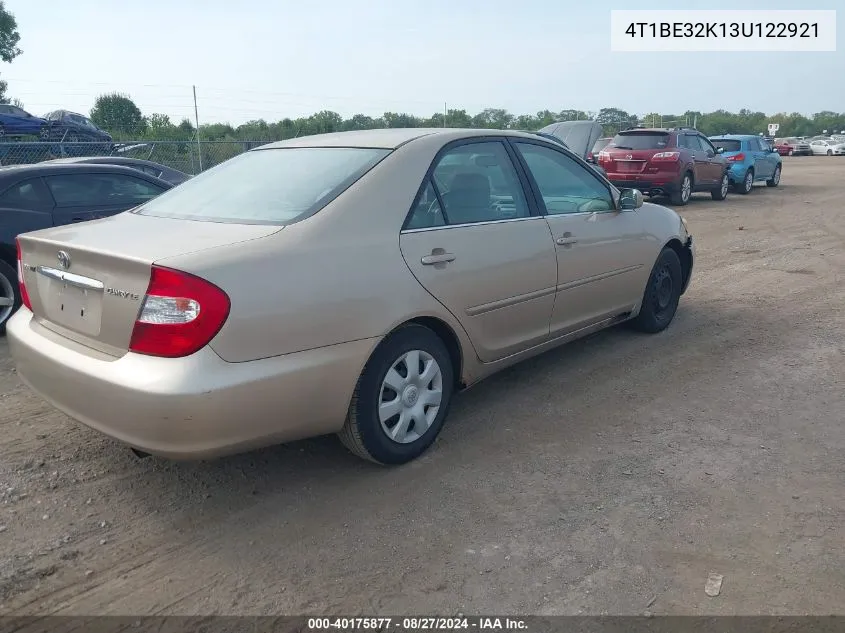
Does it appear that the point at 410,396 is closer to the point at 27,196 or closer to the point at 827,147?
the point at 27,196

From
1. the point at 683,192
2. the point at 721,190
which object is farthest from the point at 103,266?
the point at 721,190

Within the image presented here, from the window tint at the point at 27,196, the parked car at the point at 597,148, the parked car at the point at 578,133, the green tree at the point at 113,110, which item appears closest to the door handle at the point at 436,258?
the window tint at the point at 27,196

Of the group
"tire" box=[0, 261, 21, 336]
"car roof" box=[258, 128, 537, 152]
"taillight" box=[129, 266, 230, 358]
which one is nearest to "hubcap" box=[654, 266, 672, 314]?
"car roof" box=[258, 128, 537, 152]

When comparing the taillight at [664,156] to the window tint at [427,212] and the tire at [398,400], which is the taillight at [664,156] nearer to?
the window tint at [427,212]

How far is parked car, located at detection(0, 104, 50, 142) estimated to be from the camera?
24.0 meters

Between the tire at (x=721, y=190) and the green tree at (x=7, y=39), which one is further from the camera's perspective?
the green tree at (x=7, y=39)

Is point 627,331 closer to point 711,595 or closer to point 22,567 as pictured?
point 711,595

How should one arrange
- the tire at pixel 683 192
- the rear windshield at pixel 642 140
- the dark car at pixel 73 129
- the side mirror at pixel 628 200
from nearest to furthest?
the side mirror at pixel 628 200 → the rear windshield at pixel 642 140 → the tire at pixel 683 192 → the dark car at pixel 73 129

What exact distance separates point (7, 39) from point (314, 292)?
4789 cm

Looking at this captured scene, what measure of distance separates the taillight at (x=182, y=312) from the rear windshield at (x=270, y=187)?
2.01ft

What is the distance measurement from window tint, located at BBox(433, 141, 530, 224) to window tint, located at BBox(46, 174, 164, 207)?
4.31 metres

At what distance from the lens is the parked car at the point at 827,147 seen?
4431 centimetres

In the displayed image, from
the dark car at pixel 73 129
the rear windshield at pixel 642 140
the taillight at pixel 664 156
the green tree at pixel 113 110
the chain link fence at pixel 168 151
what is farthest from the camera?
the green tree at pixel 113 110

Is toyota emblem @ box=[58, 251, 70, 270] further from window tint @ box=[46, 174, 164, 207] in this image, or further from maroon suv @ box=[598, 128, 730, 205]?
maroon suv @ box=[598, 128, 730, 205]
